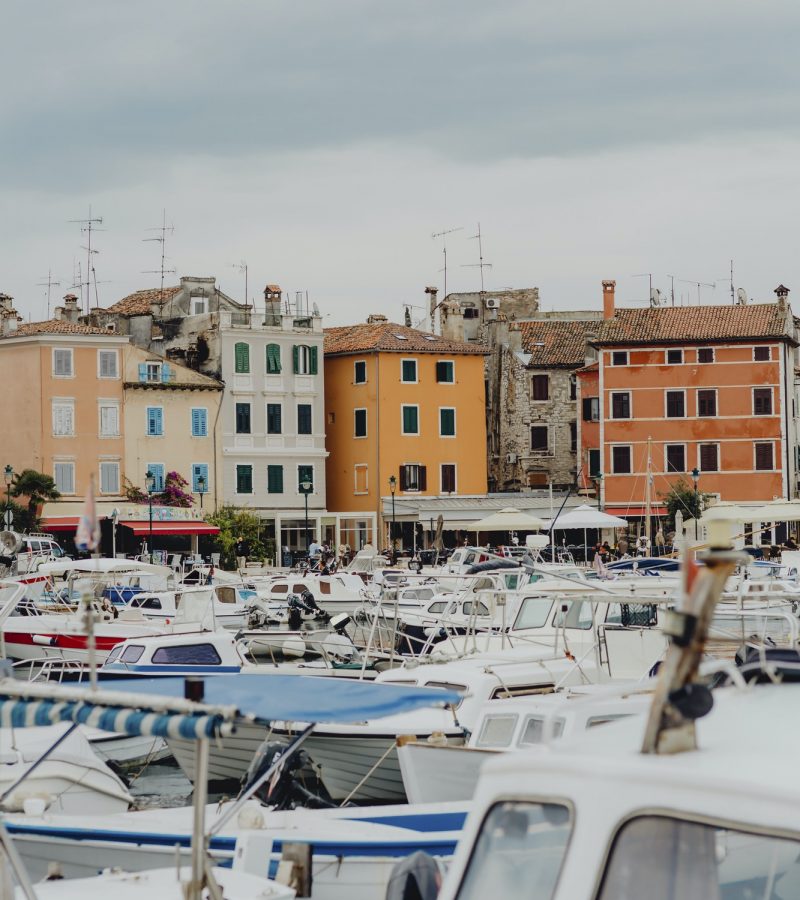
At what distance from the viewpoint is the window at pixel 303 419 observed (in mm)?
62312

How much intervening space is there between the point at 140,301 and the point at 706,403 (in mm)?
24100

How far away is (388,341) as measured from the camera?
64.1 metres

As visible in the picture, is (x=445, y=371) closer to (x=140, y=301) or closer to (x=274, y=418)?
(x=274, y=418)

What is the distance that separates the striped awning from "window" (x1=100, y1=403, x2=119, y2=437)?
177 ft

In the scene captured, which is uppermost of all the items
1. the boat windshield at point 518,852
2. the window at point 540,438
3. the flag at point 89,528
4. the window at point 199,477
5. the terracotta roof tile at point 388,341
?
the terracotta roof tile at point 388,341

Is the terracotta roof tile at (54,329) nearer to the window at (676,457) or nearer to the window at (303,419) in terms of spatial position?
the window at (303,419)

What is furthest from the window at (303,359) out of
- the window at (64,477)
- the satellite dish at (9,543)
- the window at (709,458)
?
the satellite dish at (9,543)

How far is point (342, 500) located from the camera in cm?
6438

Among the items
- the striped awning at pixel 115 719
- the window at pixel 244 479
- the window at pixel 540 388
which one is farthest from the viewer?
the window at pixel 540 388

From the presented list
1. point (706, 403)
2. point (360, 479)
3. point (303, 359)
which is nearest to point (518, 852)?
point (303, 359)

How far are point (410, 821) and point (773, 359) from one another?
55.9 metres

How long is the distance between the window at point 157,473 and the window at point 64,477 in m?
2.98

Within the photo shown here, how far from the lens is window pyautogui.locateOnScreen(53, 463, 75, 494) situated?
57969mm

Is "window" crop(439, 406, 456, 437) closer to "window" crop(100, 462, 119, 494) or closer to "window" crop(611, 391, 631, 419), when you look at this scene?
"window" crop(611, 391, 631, 419)
